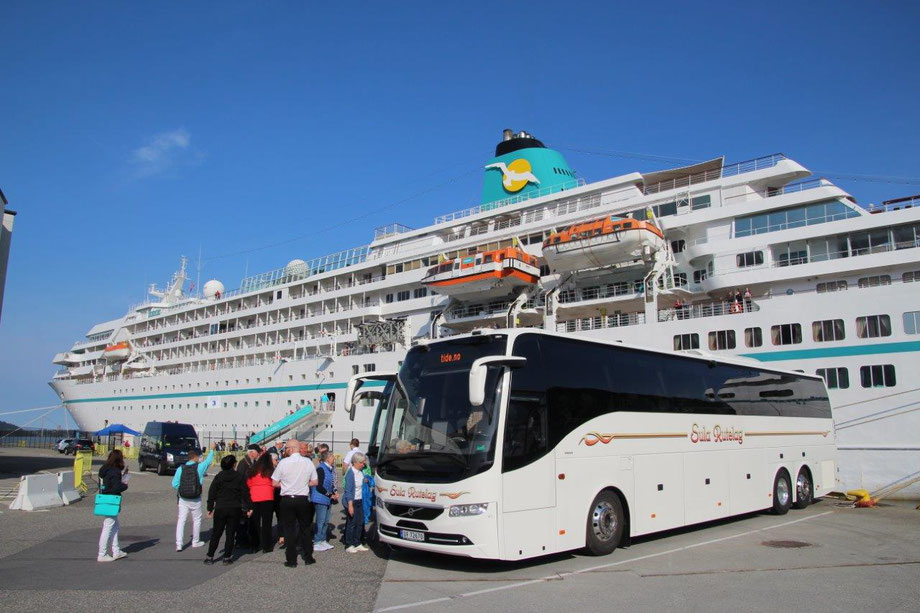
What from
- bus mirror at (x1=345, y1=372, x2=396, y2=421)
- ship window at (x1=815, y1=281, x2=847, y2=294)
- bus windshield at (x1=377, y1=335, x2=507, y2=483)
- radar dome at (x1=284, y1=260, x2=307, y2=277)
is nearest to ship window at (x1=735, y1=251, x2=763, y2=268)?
ship window at (x1=815, y1=281, x2=847, y2=294)

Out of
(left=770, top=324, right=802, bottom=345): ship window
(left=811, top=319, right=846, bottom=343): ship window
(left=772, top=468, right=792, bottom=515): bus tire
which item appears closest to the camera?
(left=772, top=468, right=792, bottom=515): bus tire

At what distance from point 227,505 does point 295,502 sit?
1.00 m

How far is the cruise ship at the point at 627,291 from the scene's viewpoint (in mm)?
16703

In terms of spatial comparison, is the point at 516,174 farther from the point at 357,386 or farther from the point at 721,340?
the point at 357,386

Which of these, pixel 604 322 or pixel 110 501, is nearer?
pixel 110 501

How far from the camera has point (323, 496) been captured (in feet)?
29.3

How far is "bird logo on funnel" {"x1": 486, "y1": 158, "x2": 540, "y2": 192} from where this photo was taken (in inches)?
1251

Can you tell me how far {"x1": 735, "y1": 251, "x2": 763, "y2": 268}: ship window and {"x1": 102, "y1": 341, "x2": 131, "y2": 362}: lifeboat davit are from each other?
5332 centimetres

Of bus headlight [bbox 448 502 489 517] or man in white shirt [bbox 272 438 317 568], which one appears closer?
bus headlight [bbox 448 502 489 517]

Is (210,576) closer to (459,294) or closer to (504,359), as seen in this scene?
(504,359)

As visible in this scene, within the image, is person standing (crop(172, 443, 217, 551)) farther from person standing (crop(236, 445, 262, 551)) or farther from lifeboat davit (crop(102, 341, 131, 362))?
lifeboat davit (crop(102, 341, 131, 362))

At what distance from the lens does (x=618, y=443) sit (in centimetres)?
915

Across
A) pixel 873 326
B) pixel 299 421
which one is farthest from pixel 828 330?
pixel 299 421

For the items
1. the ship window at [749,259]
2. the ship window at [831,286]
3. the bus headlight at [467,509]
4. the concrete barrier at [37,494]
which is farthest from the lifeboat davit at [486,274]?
the bus headlight at [467,509]
